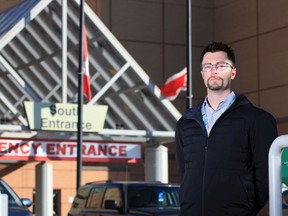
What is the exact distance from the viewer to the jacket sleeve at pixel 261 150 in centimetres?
515

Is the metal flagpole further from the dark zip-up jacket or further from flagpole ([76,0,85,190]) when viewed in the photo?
the dark zip-up jacket

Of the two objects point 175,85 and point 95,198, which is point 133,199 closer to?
point 95,198

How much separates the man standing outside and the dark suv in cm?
1237

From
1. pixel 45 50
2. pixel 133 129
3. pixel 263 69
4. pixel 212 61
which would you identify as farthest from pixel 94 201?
pixel 263 69

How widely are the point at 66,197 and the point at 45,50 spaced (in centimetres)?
751

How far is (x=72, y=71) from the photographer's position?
31.1 meters

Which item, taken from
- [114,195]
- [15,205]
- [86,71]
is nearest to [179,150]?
[15,205]

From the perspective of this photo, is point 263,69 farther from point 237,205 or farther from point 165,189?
point 237,205

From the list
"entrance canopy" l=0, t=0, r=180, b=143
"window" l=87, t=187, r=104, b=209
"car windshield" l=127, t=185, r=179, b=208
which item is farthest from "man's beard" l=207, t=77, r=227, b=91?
"entrance canopy" l=0, t=0, r=180, b=143

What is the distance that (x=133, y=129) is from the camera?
28609mm

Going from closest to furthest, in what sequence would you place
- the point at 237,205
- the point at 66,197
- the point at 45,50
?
the point at 237,205
the point at 45,50
the point at 66,197

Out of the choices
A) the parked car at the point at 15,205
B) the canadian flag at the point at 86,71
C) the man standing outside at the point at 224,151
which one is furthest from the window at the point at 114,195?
the man standing outside at the point at 224,151

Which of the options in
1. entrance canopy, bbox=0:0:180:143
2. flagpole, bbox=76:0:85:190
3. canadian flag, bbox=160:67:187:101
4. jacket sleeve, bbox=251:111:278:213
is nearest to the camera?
jacket sleeve, bbox=251:111:278:213

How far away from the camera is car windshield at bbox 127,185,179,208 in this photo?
60.4 ft
